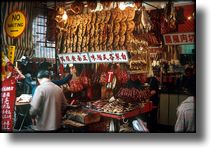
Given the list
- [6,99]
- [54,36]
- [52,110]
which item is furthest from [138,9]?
[6,99]

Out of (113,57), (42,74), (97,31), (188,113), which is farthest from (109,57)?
(188,113)

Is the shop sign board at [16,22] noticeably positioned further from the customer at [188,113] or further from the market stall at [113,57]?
the customer at [188,113]

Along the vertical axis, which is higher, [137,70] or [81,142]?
[137,70]

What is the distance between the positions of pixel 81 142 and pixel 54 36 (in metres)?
0.70

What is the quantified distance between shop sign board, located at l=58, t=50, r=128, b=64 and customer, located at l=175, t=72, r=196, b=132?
43 cm

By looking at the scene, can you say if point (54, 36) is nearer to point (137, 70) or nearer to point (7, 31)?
point (7, 31)

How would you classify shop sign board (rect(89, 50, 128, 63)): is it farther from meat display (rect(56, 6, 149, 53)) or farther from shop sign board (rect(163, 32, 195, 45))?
shop sign board (rect(163, 32, 195, 45))

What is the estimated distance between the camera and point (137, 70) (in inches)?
74.4

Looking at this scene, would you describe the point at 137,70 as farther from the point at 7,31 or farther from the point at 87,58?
the point at 7,31

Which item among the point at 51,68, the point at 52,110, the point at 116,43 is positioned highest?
the point at 116,43

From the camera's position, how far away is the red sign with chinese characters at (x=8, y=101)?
75.2 inches

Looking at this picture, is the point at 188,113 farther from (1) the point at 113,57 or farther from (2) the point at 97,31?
(2) the point at 97,31

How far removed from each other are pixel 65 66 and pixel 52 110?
29 cm

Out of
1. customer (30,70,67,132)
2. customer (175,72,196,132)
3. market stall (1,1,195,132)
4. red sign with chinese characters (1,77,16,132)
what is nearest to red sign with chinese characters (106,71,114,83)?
market stall (1,1,195,132)
